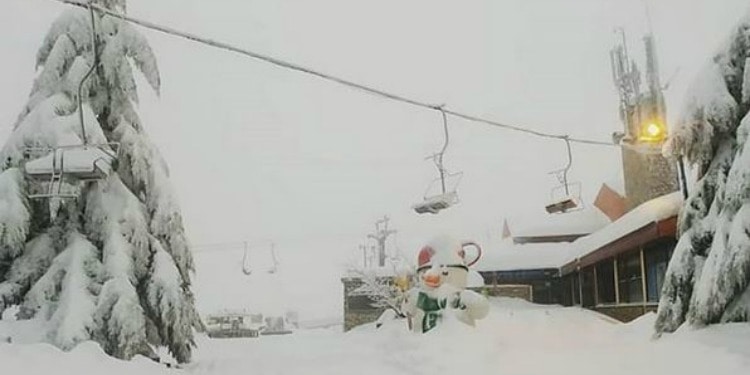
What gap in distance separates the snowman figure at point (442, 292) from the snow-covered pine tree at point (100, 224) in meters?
1.57

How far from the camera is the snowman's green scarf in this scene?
4.91m

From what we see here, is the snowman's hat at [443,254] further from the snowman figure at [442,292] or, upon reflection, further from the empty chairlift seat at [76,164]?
the empty chairlift seat at [76,164]

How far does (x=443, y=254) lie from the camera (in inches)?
205

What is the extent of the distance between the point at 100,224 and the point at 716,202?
10.6ft

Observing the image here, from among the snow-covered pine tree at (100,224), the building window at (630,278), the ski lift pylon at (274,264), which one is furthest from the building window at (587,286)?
the snow-covered pine tree at (100,224)

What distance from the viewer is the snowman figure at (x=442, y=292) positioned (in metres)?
4.92

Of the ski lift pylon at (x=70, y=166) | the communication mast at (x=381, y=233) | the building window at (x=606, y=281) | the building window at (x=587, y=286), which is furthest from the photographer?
the building window at (x=587, y=286)

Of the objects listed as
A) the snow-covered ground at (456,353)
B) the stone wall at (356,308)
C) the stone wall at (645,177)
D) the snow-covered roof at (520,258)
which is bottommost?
the snow-covered ground at (456,353)

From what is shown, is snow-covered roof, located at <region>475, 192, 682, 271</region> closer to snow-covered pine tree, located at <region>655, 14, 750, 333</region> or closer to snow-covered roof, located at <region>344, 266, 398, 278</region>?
snow-covered roof, located at <region>344, 266, 398, 278</region>

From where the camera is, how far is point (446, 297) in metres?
4.96

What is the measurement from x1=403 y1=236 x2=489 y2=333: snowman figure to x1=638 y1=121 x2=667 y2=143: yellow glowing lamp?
1.51 metres

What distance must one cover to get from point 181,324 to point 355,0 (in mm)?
2194

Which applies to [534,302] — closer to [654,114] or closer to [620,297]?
[620,297]

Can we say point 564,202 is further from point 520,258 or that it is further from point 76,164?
point 520,258
